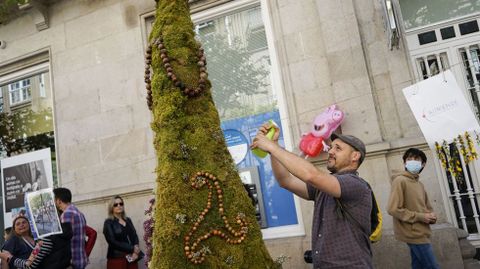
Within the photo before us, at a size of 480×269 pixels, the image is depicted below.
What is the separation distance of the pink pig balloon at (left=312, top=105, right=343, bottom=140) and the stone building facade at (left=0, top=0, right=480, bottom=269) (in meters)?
0.17

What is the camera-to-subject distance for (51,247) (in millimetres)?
4301

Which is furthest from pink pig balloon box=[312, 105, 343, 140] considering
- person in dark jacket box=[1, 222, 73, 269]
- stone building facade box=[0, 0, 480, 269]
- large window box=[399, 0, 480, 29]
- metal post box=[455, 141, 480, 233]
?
person in dark jacket box=[1, 222, 73, 269]

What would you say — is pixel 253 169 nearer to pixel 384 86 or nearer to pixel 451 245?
pixel 384 86

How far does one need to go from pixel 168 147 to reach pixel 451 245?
13.9 ft

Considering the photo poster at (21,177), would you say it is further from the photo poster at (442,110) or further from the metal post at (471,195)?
the metal post at (471,195)

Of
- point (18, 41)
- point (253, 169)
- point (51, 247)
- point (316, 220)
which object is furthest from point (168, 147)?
point (18, 41)

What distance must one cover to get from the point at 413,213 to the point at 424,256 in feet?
1.58

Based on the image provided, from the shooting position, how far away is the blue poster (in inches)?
248

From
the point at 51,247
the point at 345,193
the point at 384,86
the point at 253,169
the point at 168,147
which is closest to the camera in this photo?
the point at 345,193

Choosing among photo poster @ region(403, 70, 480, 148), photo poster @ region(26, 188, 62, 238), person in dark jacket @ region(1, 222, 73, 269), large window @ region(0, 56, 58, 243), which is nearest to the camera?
photo poster @ region(403, 70, 480, 148)

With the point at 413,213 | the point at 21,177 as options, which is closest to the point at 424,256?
the point at 413,213

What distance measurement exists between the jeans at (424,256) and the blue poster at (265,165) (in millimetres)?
2006

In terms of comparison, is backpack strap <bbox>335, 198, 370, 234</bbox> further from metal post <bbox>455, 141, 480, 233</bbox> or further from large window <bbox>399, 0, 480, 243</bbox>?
metal post <bbox>455, 141, 480, 233</bbox>

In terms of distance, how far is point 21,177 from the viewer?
8.38 meters
